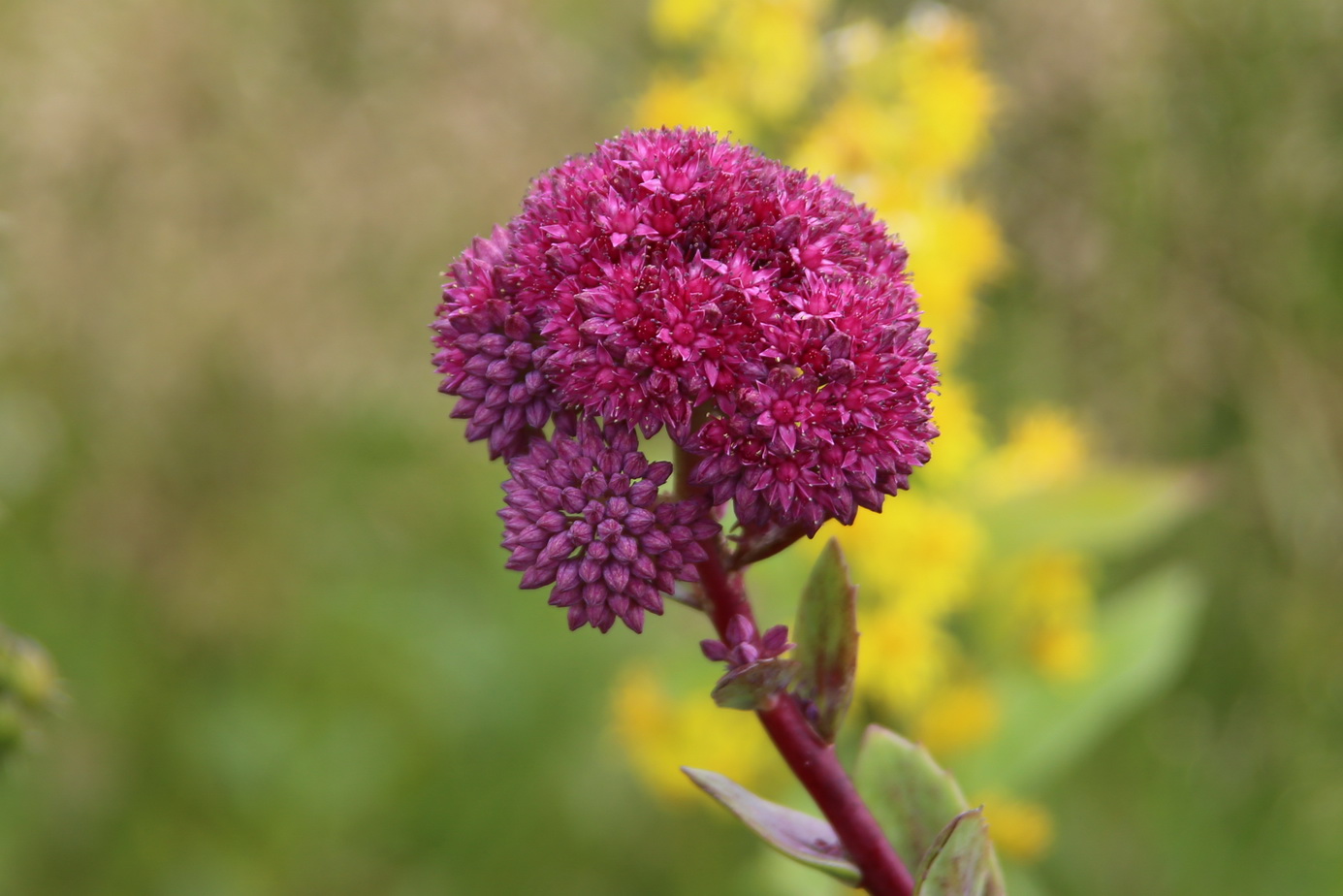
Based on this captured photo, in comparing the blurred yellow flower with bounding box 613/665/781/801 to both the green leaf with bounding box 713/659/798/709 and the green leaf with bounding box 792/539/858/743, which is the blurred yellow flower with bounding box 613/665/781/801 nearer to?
the green leaf with bounding box 792/539/858/743

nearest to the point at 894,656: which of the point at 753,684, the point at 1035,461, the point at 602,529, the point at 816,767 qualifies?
the point at 1035,461

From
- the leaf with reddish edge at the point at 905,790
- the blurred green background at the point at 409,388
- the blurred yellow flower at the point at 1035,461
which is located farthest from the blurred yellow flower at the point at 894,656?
the leaf with reddish edge at the point at 905,790

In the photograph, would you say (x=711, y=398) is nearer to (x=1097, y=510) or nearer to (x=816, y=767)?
(x=816, y=767)

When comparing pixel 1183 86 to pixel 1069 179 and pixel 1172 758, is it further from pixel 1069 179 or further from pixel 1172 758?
pixel 1172 758

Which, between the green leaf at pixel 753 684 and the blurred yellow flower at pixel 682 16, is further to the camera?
the blurred yellow flower at pixel 682 16

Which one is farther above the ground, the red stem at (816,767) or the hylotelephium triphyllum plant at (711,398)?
the hylotelephium triphyllum plant at (711,398)

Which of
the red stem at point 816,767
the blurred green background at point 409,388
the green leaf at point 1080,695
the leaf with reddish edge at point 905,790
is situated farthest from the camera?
the blurred green background at point 409,388

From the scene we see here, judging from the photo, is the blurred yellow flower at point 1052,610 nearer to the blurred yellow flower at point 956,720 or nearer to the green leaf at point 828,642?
the blurred yellow flower at point 956,720
